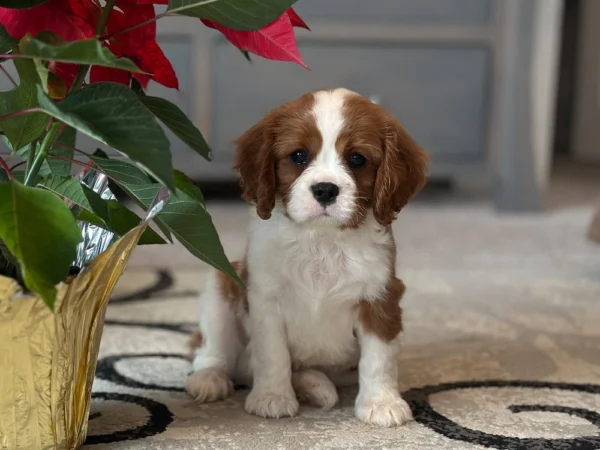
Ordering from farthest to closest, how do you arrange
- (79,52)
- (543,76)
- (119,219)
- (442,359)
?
(543,76), (442,359), (119,219), (79,52)

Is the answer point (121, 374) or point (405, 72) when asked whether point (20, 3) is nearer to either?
point (121, 374)

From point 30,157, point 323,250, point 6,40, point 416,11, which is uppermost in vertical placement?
point 416,11

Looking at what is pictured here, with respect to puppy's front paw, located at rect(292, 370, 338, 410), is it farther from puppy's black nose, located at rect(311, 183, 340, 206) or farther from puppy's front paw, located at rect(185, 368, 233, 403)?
puppy's black nose, located at rect(311, 183, 340, 206)

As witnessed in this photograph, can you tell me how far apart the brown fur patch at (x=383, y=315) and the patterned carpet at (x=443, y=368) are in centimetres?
12

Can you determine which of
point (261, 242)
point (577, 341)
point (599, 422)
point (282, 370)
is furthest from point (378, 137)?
point (577, 341)

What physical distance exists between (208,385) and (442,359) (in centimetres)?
42

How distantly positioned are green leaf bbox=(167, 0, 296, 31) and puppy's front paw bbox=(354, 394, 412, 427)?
21.3 inches

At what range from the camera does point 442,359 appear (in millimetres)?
1438

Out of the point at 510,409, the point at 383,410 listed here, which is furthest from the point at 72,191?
the point at 510,409

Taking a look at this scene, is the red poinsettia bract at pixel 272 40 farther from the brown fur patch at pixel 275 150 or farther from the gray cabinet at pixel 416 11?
the gray cabinet at pixel 416 11

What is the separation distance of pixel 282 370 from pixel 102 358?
35 centimetres

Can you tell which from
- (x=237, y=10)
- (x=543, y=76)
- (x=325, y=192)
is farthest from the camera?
(x=543, y=76)

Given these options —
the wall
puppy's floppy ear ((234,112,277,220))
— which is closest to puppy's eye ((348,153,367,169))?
puppy's floppy ear ((234,112,277,220))

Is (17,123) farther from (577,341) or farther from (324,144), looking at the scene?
(577,341)
